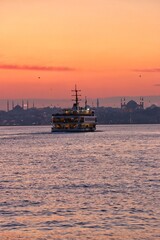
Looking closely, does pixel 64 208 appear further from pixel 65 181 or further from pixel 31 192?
pixel 65 181

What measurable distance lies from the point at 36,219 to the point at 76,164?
137 ft

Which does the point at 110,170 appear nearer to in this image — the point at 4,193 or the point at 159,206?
the point at 4,193

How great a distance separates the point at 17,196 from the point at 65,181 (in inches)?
451

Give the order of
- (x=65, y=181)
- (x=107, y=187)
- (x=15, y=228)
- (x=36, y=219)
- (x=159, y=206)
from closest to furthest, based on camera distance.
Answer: (x=15, y=228), (x=36, y=219), (x=159, y=206), (x=107, y=187), (x=65, y=181)

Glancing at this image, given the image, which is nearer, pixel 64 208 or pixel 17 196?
pixel 64 208

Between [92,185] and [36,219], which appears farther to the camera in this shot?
[92,185]

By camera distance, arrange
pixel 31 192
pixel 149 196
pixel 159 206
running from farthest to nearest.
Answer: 1. pixel 31 192
2. pixel 149 196
3. pixel 159 206

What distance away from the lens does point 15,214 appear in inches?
1378

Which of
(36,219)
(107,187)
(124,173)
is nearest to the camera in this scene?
(36,219)

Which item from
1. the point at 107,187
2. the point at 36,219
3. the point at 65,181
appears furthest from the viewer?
the point at 65,181

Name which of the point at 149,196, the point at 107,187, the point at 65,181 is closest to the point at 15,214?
the point at 149,196

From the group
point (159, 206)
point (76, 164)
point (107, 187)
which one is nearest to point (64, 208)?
point (159, 206)

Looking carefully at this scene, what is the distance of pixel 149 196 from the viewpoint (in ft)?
137

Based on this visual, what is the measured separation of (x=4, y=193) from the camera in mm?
44219
